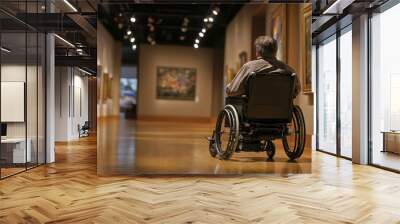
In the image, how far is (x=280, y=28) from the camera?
4.45m

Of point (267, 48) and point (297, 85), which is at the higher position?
point (267, 48)

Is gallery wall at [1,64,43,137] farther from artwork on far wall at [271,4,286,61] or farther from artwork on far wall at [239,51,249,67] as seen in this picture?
artwork on far wall at [271,4,286,61]

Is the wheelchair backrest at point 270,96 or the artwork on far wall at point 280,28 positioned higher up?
the artwork on far wall at point 280,28

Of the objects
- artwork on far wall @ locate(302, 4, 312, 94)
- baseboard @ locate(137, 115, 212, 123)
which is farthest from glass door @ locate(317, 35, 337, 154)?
baseboard @ locate(137, 115, 212, 123)

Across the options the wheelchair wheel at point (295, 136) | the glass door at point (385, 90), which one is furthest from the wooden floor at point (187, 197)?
the glass door at point (385, 90)

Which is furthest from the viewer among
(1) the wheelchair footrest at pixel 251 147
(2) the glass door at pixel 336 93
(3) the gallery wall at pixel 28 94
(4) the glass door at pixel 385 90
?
(2) the glass door at pixel 336 93

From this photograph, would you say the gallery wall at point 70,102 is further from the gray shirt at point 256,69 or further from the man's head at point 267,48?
the man's head at point 267,48


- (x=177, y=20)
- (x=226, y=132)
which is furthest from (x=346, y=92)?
(x=177, y=20)

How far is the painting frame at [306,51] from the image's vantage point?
4.24 meters

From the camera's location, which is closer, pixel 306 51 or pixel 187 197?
pixel 187 197

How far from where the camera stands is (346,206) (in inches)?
113

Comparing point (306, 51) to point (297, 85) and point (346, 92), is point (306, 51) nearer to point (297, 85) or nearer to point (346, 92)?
point (297, 85)

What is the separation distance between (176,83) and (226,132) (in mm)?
1486

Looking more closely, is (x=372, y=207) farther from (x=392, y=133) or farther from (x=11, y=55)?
(x=11, y=55)
